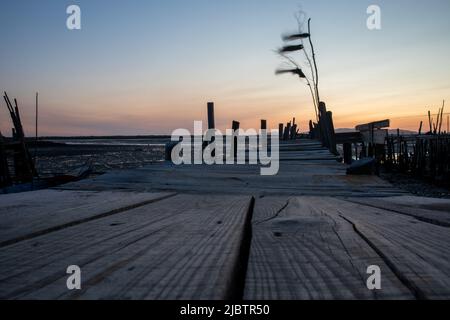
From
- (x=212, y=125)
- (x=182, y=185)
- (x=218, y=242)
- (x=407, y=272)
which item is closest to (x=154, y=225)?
(x=218, y=242)

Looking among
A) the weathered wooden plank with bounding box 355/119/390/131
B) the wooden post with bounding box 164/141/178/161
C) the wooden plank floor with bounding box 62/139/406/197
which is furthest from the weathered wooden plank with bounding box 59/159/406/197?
the weathered wooden plank with bounding box 355/119/390/131

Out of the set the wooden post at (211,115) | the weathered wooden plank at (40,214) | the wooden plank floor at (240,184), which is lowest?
the wooden plank floor at (240,184)

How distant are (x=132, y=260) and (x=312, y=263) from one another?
1.34ft

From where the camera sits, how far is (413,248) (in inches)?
39.8

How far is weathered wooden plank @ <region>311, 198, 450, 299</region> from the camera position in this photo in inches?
29.3

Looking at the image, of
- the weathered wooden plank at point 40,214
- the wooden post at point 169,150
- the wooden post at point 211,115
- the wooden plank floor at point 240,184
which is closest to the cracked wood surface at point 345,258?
the weathered wooden plank at point 40,214

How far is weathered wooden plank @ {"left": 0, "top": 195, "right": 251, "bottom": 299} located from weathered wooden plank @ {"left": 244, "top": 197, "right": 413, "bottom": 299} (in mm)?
57

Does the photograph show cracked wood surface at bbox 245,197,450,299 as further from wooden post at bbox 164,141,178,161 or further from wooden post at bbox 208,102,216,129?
wooden post at bbox 208,102,216,129

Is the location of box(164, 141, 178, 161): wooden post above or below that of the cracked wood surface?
above

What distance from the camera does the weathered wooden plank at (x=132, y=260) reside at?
714 millimetres

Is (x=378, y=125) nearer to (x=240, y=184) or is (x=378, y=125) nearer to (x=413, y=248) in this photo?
(x=240, y=184)

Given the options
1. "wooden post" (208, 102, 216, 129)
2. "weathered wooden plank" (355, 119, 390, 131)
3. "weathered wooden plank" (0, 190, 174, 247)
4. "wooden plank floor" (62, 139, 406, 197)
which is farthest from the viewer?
"weathered wooden plank" (355, 119, 390, 131)

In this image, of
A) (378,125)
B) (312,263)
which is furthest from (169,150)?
(378,125)

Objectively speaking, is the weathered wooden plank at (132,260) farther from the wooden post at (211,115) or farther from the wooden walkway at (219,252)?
the wooden post at (211,115)
